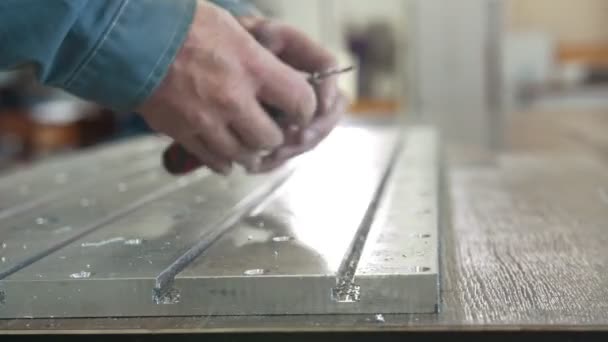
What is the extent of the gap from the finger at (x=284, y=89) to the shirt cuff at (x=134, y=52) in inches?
3.5

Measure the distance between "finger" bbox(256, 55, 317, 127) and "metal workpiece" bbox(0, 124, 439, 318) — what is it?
0.10 meters

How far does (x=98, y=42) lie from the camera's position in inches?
24.0

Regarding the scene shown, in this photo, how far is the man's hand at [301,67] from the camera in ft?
2.90

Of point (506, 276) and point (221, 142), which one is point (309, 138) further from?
point (506, 276)

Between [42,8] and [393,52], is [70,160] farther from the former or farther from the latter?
[393,52]

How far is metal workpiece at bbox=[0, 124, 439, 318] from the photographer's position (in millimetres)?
537

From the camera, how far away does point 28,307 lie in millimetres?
563

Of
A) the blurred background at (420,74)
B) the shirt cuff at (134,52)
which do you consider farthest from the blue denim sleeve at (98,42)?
the blurred background at (420,74)

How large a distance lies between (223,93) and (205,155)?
13 cm

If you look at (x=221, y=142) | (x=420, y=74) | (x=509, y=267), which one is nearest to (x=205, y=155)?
(x=221, y=142)

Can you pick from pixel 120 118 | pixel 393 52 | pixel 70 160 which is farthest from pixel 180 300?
pixel 120 118

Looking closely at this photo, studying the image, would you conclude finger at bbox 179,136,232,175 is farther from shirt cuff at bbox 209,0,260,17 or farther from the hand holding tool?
shirt cuff at bbox 209,0,260,17

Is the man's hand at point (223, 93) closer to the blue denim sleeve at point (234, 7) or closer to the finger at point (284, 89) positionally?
the finger at point (284, 89)

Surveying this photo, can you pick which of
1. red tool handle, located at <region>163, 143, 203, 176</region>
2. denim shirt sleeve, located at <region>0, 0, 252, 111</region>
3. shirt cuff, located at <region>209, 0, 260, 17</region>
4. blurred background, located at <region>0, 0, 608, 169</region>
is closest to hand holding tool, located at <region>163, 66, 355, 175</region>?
red tool handle, located at <region>163, 143, 203, 176</region>
